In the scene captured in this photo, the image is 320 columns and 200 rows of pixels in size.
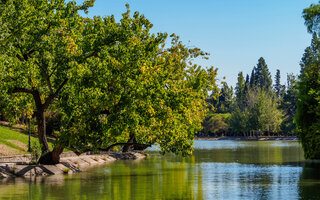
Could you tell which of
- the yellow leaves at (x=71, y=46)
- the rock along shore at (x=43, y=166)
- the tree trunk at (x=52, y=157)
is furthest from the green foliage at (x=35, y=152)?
the yellow leaves at (x=71, y=46)

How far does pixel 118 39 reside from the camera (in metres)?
34.1

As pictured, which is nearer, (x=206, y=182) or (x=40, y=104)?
(x=206, y=182)

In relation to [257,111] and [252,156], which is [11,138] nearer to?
[252,156]

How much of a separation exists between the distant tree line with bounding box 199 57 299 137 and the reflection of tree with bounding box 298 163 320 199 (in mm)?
87636

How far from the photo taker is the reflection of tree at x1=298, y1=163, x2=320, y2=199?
873 inches

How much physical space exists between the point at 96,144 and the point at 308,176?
1414cm

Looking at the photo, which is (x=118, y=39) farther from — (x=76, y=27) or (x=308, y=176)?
(x=308, y=176)

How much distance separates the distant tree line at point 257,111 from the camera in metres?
144

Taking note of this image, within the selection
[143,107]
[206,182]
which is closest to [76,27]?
[143,107]

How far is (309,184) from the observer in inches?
1044

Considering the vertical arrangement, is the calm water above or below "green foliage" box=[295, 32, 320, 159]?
below

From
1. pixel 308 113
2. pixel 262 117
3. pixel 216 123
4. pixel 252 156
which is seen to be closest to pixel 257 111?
pixel 262 117

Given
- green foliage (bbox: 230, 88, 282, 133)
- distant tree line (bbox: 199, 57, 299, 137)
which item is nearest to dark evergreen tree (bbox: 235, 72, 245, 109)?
distant tree line (bbox: 199, 57, 299, 137)

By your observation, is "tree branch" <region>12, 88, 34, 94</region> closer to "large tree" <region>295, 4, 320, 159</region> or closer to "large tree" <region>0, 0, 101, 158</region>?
"large tree" <region>0, 0, 101, 158</region>
